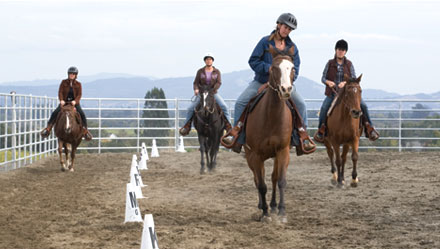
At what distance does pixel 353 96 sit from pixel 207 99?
14.0ft

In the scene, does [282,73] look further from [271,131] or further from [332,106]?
[332,106]

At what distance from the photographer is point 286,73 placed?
6.91 m

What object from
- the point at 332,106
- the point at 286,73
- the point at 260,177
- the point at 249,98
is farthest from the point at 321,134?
the point at 286,73

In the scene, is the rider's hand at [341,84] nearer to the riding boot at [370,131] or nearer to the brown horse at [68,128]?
the riding boot at [370,131]

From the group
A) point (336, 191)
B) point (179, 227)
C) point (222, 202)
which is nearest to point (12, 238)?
point (179, 227)

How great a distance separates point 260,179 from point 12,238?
300cm

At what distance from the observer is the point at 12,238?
6848mm

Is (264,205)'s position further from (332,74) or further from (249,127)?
(332,74)

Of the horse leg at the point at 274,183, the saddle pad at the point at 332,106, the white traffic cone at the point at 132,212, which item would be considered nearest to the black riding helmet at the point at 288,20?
the horse leg at the point at 274,183

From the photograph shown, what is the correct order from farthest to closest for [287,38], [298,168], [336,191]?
[298,168]
[336,191]
[287,38]

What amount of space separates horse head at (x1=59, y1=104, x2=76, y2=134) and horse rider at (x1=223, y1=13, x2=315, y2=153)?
735 cm

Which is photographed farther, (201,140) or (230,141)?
(201,140)

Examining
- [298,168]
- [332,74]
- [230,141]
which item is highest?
[332,74]

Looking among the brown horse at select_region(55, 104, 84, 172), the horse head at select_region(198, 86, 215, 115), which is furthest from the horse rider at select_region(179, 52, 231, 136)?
the brown horse at select_region(55, 104, 84, 172)
